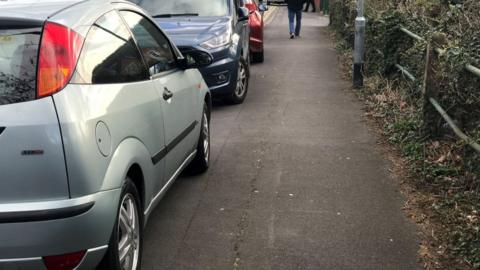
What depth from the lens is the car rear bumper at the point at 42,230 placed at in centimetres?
263

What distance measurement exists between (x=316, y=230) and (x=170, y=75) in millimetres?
1571

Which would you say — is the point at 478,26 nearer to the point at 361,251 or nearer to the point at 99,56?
the point at 361,251

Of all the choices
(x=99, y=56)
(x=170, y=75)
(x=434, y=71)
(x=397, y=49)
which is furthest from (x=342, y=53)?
(x=99, y=56)

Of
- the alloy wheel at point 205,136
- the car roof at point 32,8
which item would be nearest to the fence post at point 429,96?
the alloy wheel at point 205,136

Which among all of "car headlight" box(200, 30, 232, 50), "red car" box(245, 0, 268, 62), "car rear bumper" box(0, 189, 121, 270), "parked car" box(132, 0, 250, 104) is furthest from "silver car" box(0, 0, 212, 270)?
"red car" box(245, 0, 268, 62)

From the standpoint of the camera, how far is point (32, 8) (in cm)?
317

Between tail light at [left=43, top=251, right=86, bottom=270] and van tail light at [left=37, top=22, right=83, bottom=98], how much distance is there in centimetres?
74

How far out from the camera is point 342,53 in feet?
45.6

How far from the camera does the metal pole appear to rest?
978 centimetres

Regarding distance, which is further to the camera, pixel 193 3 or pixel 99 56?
pixel 193 3

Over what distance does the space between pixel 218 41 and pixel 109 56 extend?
17.1 ft

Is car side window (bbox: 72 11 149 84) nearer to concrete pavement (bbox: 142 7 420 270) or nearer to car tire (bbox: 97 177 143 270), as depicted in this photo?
car tire (bbox: 97 177 143 270)

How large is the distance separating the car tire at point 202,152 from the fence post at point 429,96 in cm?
225

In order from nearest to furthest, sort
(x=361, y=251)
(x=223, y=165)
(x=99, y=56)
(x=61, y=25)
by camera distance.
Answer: (x=61, y=25) < (x=99, y=56) < (x=361, y=251) < (x=223, y=165)
